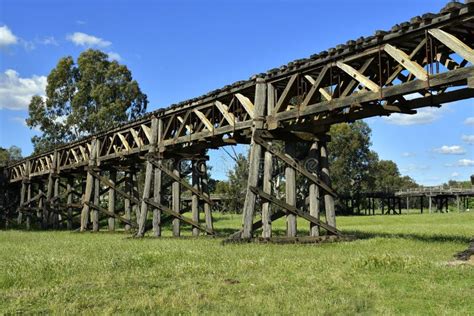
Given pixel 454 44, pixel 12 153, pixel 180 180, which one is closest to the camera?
pixel 454 44

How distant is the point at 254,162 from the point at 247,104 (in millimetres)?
1956

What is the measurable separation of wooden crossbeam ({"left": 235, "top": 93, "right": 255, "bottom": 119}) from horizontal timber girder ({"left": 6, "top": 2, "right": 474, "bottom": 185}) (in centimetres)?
3

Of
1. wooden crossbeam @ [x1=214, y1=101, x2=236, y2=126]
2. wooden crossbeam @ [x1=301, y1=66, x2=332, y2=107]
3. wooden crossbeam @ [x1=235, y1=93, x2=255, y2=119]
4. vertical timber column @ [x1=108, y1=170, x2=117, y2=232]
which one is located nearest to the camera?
wooden crossbeam @ [x1=301, y1=66, x2=332, y2=107]

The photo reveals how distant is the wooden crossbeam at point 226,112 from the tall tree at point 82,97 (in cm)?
2833

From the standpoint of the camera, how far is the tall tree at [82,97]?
42719mm

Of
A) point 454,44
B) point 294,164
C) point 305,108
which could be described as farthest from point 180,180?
point 454,44

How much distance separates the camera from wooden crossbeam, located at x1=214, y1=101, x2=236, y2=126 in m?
14.7

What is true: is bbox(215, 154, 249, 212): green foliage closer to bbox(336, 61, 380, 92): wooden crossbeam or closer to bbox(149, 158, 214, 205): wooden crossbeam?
bbox(149, 158, 214, 205): wooden crossbeam

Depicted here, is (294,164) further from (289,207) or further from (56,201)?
(56,201)

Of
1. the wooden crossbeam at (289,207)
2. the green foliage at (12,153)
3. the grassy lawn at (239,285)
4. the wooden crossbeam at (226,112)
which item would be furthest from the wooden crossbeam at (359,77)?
the green foliage at (12,153)

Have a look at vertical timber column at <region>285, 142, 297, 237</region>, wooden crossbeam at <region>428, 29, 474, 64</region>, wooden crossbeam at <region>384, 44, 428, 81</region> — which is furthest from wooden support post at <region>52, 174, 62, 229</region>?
wooden crossbeam at <region>428, 29, 474, 64</region>

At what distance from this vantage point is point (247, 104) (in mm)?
14008

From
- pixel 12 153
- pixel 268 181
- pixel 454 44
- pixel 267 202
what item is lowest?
pixel 267 202

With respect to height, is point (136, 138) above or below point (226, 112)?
below
